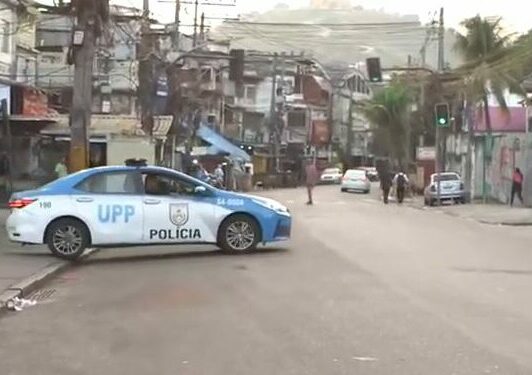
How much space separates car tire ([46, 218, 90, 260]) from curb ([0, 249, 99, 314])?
0.21m

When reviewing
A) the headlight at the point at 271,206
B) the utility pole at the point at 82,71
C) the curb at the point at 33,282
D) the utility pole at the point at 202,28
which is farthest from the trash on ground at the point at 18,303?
the utility pole at the point at 202,28

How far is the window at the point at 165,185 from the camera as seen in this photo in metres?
16.7

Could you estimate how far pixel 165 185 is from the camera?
16.8 metres

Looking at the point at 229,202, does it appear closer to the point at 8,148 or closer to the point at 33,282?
the point at 33,282

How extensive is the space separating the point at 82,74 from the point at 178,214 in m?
5.59

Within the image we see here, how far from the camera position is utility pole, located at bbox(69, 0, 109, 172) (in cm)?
2100

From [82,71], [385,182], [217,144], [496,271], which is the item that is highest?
[82,71]

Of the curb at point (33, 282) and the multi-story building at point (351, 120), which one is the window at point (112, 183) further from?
the multi-story building at point (351, 120)

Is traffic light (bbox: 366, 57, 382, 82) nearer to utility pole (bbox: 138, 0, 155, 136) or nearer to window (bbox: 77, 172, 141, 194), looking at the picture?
utility pole (bbox: 138, 0, 155, 136)

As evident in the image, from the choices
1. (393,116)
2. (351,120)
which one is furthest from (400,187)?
(351,120)

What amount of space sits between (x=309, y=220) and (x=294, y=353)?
63.0ft

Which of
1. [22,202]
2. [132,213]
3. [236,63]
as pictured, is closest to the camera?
[22,202]

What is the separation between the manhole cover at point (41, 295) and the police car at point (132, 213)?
11.0 feet

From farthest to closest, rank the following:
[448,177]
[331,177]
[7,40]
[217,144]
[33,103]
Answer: [331,177] < [217,144] < [448,177] < [7,40] < [33,103]
